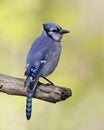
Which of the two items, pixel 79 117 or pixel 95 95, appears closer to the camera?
pixel 79 117

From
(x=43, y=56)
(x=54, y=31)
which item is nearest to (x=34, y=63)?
(x=43, y=56)

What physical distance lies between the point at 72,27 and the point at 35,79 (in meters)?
3.98

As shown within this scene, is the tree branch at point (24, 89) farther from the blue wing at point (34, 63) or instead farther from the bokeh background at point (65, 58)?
the bokeh background at point (65, 58)

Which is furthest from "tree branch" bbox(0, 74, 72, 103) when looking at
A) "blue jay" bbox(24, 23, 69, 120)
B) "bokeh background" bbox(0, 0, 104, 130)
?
"bokeh background" bbox(0, 0, 104, 130)

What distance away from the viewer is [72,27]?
23.1 feet

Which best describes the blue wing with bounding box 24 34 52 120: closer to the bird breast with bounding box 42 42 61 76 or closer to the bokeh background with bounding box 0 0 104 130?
the bird breast with bounding box 42 42 61 76

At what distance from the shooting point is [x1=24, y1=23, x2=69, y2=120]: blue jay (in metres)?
3.06

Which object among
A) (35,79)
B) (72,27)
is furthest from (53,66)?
(72,27)

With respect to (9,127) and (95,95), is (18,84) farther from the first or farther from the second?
(95,95)

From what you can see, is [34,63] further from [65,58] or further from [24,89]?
[65,58]

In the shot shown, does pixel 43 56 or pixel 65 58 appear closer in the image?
pixel 43 56

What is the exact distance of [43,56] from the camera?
313 cm

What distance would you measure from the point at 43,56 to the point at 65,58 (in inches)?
139

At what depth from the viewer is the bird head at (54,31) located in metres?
3.07
